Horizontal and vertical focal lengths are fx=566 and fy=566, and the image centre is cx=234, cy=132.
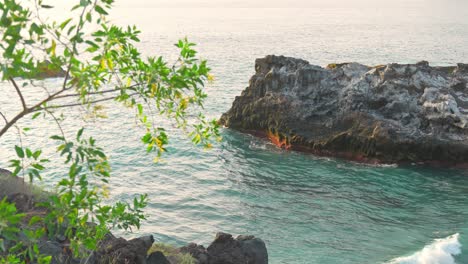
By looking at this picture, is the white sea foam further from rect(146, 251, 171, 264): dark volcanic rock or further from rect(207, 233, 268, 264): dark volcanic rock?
rect(146, 251, 171, 264): dark volcanic rock

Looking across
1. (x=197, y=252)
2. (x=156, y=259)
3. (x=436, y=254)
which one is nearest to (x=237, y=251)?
(x=197, y=252)

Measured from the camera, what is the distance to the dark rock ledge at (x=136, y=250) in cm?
1438

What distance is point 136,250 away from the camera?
14953 millimetres

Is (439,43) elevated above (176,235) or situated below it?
above

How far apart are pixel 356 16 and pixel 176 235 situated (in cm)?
12684

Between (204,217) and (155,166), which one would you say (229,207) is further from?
(155,166)

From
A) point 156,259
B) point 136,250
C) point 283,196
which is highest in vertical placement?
point 136,250

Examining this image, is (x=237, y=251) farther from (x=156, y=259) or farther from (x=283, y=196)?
(x=283, y=196)

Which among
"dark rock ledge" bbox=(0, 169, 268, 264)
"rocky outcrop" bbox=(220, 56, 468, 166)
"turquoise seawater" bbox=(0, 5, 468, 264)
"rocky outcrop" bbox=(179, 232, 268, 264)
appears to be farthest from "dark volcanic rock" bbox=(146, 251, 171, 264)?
"rocky outcrop" bbox=(220, 56, 468, 166)

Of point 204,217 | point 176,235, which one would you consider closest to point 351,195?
point 204,217

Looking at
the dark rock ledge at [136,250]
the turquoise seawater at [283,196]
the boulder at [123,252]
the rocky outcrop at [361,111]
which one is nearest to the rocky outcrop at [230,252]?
the dark rock ledge at [136,250]

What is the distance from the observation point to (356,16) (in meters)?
141

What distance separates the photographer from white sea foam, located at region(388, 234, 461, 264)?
20.1m

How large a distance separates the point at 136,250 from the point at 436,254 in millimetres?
11453
